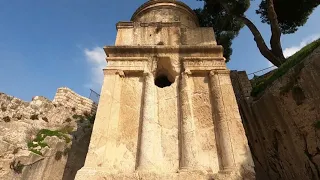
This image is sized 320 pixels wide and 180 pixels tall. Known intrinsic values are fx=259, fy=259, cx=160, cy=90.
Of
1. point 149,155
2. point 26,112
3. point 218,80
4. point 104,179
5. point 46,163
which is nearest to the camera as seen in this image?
point 104,179

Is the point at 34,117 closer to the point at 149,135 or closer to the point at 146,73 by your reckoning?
the point at 146,73

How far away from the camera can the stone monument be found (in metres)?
5.49

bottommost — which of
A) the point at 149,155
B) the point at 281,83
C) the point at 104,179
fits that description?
the point at 104,179

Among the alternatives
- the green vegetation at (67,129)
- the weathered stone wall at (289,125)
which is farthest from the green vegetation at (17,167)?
the weathered stone wall at (289,125)

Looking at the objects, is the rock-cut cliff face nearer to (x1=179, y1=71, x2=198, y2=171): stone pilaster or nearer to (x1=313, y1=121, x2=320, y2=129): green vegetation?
(x1=179, y1=71, x2=198, y2=171): stone pilaster

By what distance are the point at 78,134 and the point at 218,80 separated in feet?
18.9

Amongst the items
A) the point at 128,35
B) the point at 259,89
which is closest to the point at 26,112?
the point at 128,35

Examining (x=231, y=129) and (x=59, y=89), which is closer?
(x=231, y=129)

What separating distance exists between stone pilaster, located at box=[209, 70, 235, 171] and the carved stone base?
0.94ft

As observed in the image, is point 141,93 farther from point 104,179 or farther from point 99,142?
point 104,179

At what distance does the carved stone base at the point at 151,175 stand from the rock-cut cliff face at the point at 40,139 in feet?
11.3

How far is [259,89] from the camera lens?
9844 millimetres

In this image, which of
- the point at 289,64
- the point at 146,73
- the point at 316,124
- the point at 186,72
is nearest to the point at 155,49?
the point at 146,73

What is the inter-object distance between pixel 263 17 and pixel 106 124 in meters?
13.2
